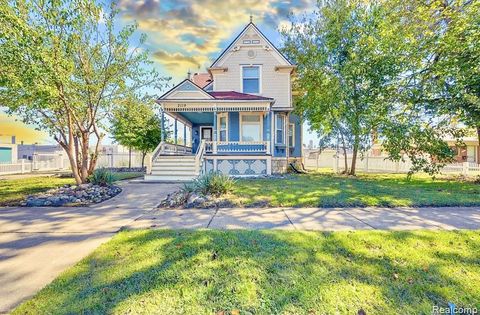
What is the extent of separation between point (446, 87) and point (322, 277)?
11.4 metres

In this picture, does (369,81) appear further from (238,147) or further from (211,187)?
(211,187)

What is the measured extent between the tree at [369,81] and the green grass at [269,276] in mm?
6761

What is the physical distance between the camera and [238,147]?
14.6 metres

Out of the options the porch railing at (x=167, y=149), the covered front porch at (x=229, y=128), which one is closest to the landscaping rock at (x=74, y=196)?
the porch railing at (x=167, y=149)

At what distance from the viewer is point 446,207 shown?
6.32 metres

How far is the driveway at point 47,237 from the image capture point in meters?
2.89

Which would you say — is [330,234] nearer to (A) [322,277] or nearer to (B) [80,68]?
(A) [322,277]

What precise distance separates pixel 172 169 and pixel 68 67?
6064 mm

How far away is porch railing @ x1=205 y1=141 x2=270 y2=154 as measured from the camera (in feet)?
44.1

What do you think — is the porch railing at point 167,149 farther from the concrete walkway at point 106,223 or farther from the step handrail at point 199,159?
the concrete walkway at point 106,223

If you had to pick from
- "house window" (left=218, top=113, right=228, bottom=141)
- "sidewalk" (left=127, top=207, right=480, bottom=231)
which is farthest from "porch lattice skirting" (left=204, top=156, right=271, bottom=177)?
"sidewalk" (left=127, top=207, right=480, bottom=231)

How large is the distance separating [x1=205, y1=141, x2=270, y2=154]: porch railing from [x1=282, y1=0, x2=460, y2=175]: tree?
4.10 metres

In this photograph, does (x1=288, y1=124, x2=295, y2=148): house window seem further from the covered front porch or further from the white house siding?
the covered front porch

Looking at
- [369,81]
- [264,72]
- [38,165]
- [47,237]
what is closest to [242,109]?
[264,72]
